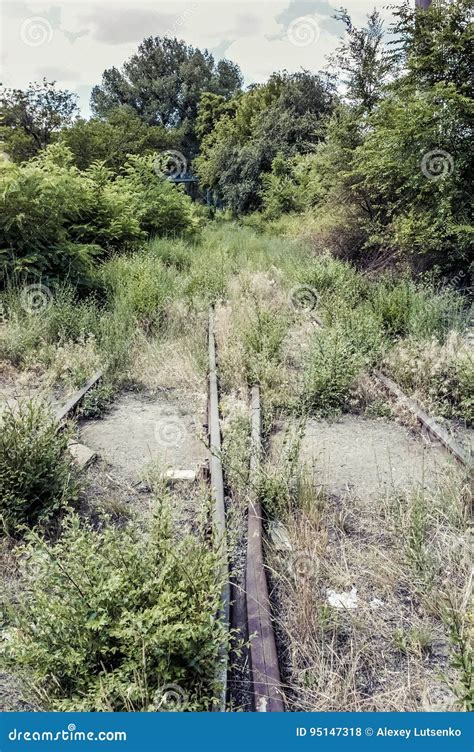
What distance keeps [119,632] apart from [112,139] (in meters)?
23.7

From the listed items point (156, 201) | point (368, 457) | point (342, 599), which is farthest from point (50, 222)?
point (156, 201)

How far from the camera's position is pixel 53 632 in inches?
81.9

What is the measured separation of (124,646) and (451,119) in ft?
27.7

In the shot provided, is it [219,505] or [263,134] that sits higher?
[263,134]

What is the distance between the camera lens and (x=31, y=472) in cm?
330

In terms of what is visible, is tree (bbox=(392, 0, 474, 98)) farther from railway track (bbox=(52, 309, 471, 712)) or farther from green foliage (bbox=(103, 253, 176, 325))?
railway track (bbox=(52, 309, 471, 712))

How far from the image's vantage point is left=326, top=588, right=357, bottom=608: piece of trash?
2578 millimetres

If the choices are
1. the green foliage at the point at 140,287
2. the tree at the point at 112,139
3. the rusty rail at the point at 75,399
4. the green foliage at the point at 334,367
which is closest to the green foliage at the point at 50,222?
the green foliage at the point at 140,287

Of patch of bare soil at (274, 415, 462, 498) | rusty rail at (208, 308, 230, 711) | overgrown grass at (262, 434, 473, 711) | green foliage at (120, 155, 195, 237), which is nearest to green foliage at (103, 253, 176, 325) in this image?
rusty rail at (208, 308, 230, 711)

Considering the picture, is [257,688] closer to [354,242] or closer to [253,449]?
[253,449]

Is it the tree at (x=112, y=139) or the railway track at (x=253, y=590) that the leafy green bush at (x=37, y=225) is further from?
the tree at (x=112, y=139)

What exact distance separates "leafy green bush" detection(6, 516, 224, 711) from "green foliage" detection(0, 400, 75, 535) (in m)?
0.89

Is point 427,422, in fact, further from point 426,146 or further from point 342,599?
point 426,146

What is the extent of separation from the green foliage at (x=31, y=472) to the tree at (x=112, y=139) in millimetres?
12569
